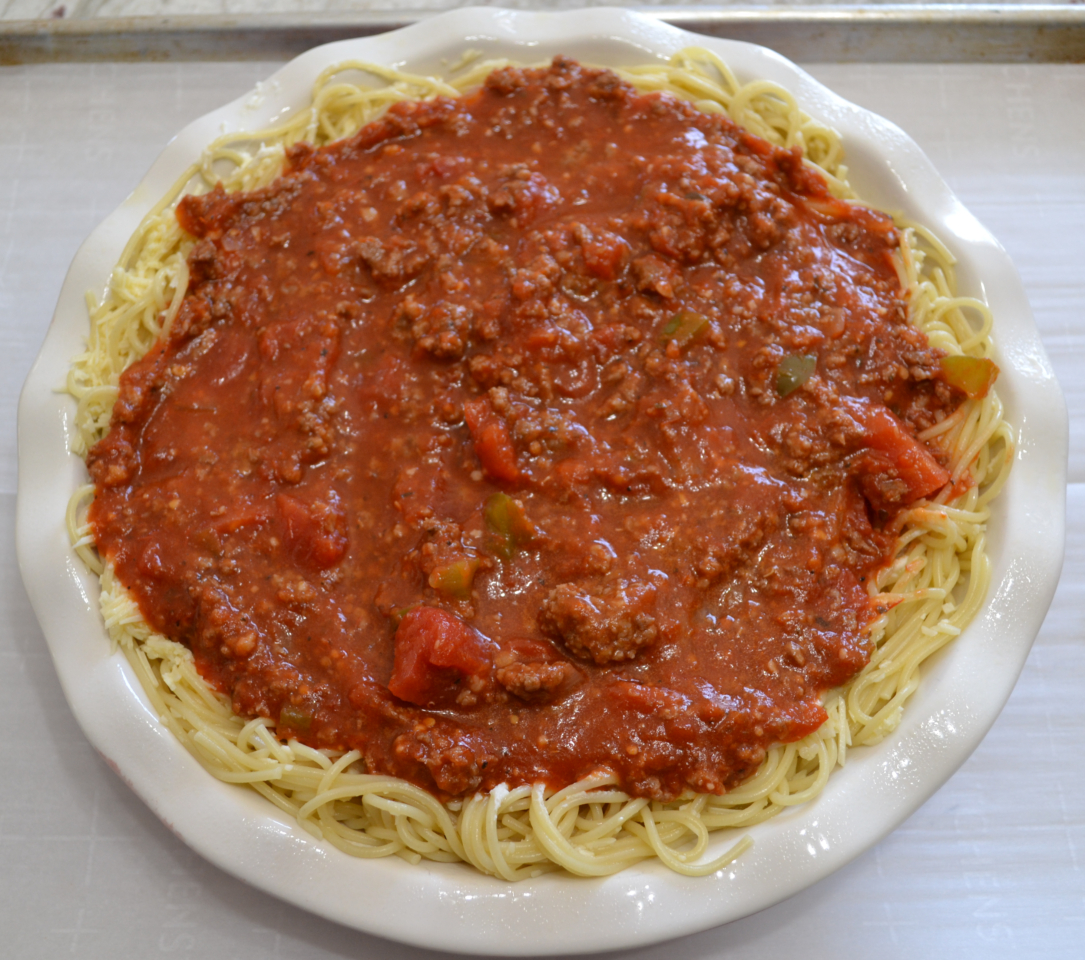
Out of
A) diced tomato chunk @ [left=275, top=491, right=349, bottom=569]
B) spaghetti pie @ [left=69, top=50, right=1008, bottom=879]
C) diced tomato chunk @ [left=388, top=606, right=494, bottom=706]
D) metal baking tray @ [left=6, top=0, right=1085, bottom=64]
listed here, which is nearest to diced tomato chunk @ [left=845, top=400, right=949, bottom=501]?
spaghetti pie @ [left=69, top=50, right=1008, bottom=879]

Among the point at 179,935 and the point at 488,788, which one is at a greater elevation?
the point at 488,788

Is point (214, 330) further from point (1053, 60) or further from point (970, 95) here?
point (1053, 60)

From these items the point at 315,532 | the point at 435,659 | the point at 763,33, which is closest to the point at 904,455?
the point at 435,659

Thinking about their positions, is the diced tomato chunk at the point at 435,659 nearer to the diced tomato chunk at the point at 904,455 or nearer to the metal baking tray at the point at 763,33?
the diced tomato chunk at the point at 904,455

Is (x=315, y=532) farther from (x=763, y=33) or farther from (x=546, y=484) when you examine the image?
(x=763, y=33)

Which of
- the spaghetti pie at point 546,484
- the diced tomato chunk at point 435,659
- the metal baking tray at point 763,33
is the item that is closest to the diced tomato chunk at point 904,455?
the spaghetti pie at point 546,484

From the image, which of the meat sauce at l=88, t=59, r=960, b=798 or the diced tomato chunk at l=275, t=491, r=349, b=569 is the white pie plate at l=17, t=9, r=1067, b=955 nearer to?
the meat sauce at l=88, t=59, r=960, b=798

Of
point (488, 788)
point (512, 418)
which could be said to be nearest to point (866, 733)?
point (488, 788)
